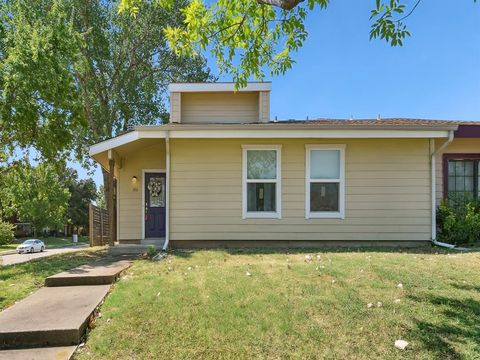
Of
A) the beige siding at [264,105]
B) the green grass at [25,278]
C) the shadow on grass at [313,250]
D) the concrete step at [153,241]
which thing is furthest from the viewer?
the beige siding at [264,105]

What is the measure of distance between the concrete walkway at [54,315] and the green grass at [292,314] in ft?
0.71

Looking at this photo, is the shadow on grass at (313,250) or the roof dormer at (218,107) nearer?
the shadow on grass at (313,250)

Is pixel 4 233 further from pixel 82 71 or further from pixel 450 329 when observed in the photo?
pixel 450 329

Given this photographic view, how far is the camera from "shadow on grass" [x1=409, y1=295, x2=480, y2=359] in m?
3.81

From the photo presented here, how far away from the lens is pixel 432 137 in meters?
9.05

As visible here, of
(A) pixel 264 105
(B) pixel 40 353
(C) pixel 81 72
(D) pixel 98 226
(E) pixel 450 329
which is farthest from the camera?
(C) pixel 81 72

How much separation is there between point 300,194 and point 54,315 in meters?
6.23

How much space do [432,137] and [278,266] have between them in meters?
5.25

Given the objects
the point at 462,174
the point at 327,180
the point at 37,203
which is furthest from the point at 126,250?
the point at 37,203

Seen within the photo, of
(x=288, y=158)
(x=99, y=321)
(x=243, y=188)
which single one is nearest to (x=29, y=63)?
(x=243, y=188)

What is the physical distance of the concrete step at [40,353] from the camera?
3.75 metres

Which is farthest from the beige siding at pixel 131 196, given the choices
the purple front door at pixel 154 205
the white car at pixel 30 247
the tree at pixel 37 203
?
the tree at pixel 37 203

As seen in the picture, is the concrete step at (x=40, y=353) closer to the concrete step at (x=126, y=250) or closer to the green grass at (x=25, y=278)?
the green grass at (x=25, y=278)

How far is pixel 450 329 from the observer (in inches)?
163
